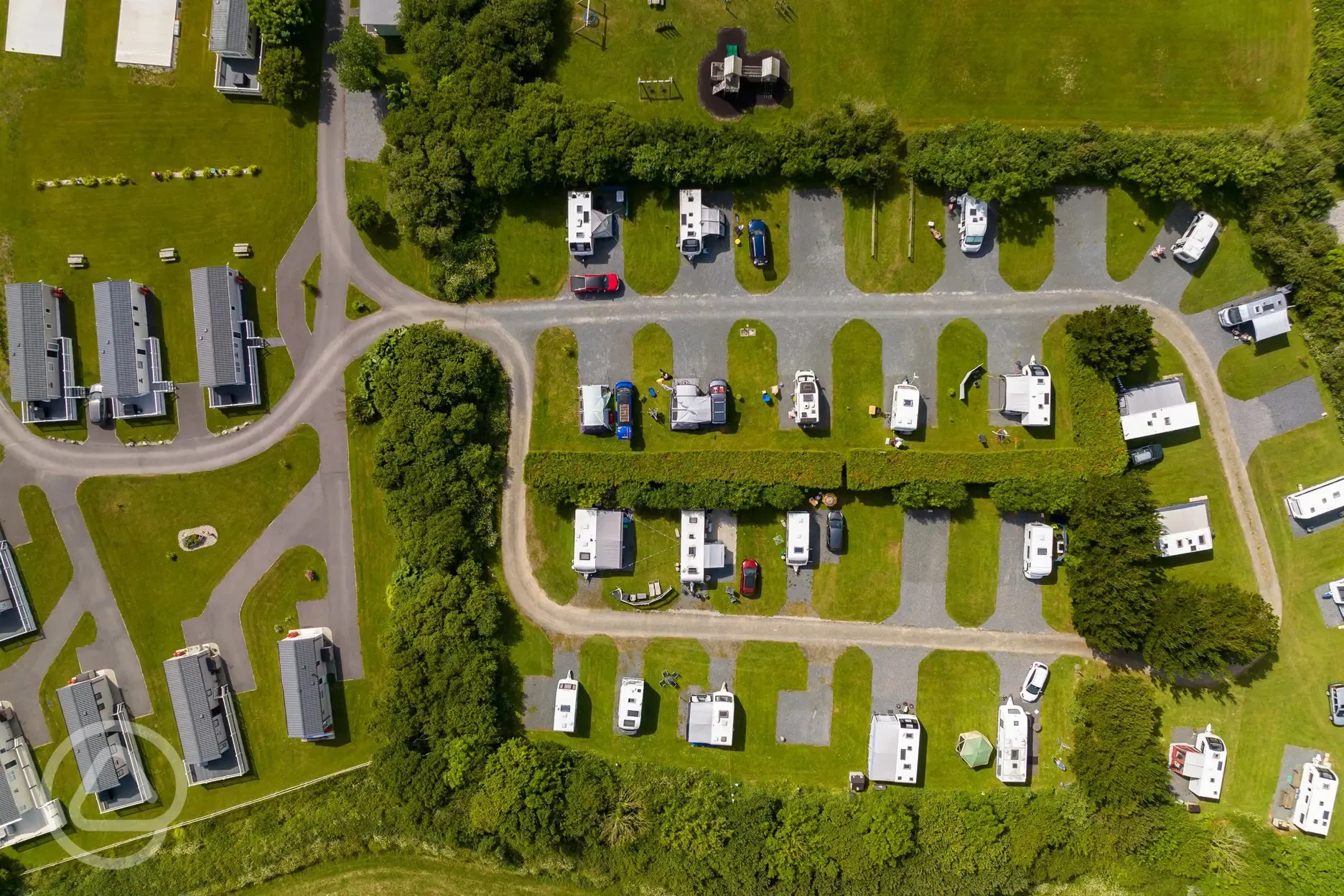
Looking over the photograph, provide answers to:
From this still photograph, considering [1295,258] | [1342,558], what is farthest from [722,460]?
[1342,558]

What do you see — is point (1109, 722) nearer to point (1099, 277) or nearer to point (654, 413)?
point (1099, 277)

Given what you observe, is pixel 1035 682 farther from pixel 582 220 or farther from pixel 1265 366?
pixel 582 220

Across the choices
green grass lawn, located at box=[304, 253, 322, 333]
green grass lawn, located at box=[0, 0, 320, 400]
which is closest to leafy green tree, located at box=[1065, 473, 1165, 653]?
green grass lawn, located at box=[304, 253, 322, 333]

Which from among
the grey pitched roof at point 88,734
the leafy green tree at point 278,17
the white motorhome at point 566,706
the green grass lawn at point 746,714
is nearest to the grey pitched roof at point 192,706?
the grey pitched roof at point 88,734

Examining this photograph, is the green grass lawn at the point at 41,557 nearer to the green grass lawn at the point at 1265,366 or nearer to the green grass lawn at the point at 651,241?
the green grass lawn at the point at 651,241

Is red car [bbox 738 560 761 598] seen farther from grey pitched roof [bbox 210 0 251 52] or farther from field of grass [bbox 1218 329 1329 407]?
grey pitched roof [bbox 210 0 251 52]

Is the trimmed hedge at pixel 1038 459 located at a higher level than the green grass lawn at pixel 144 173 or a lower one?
lower
